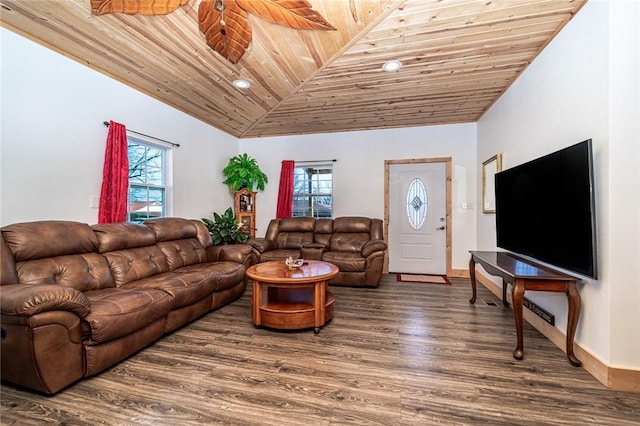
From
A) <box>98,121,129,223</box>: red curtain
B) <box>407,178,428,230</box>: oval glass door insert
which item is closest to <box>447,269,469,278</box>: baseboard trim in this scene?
<box>407,178,428,230</box>: oval glass door insert

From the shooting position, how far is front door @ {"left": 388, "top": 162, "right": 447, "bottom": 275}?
4.75m

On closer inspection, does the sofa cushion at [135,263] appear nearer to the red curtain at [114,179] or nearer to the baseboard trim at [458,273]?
the red curtain at [114,179]

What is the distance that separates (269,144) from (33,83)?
11.4ft

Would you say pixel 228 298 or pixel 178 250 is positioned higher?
pixel 178 250

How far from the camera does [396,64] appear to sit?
2869 mm

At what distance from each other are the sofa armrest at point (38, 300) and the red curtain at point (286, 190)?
3.68m

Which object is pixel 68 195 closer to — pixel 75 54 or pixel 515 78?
pixel 75 54

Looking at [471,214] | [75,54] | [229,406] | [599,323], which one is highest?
[75,54]

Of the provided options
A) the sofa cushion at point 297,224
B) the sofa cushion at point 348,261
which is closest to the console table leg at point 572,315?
the sofa cushion at point 348,261

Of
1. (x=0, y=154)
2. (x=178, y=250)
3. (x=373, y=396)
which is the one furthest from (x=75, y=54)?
(x=373, y=396)

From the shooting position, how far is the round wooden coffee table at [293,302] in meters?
2.49

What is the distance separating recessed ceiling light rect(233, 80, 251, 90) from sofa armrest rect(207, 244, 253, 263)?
203cm

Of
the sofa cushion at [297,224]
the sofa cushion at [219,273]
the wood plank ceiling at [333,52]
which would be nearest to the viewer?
the wood plank ceiling at [333,52]

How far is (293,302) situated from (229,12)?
8.19 ft
